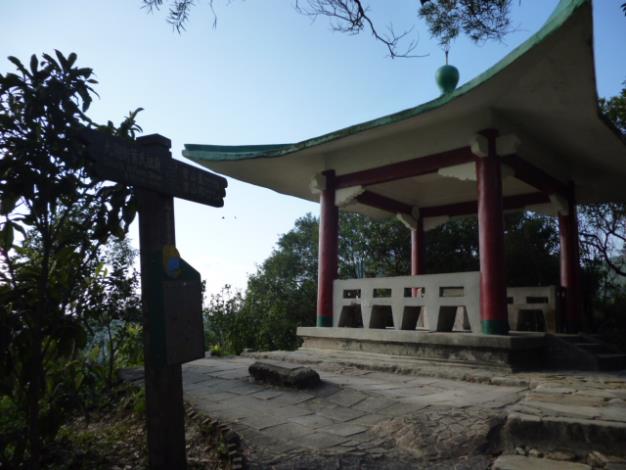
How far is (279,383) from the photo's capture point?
4969 millimetres

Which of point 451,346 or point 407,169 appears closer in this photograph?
point 451,346

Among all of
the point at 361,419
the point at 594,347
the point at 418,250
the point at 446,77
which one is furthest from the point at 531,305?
the point at 361,419

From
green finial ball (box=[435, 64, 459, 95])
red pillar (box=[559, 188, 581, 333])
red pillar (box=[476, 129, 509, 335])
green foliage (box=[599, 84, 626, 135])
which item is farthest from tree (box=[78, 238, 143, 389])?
green foliage (box=[599, 84, 626, 135])

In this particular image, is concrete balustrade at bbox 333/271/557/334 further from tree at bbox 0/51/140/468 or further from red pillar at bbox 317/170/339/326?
tree at bbox 0/51/140/468

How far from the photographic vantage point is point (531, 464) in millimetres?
2891

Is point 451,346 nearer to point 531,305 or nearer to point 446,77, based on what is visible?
point 531,305

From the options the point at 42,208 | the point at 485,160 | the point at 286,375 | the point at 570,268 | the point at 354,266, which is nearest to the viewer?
the point at 42,208

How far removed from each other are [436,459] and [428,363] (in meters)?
3.26

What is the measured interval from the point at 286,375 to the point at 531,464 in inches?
99.2

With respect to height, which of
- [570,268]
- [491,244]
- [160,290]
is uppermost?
[491,244]

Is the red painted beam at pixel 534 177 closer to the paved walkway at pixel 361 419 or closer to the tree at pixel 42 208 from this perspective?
the paved walkway at pixel 361 419

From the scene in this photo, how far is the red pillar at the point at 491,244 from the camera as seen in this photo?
6102 mm

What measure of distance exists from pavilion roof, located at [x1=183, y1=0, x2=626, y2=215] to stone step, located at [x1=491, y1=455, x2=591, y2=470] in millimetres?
3576

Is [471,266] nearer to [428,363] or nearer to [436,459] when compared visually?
[428,363]
